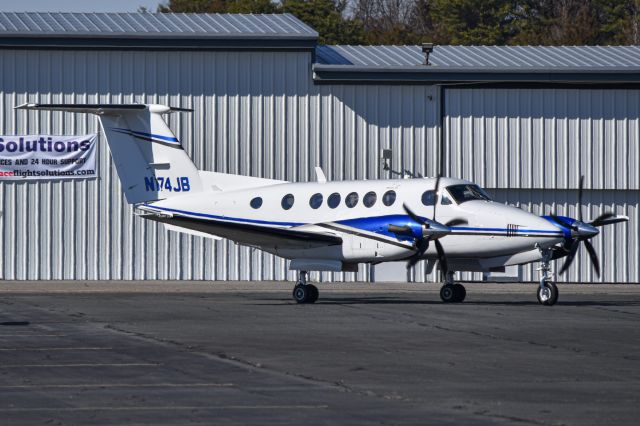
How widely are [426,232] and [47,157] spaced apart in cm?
1759

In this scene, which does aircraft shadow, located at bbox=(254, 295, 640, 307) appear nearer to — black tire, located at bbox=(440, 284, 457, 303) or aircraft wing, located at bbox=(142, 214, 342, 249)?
black tire, located at bbox=(440, 284, 457, 303)

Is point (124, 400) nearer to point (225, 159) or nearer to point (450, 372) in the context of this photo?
point (450, 372)

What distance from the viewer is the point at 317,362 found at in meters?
16.3

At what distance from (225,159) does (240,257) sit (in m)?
3.44

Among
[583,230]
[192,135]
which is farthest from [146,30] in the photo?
[583,230]

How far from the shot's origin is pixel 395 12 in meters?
107

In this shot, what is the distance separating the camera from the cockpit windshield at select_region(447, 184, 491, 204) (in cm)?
2800

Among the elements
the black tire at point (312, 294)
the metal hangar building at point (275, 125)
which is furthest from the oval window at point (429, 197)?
the metal hangar building at point (275, 125)

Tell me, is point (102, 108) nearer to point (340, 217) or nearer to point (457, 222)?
point (340, 217)

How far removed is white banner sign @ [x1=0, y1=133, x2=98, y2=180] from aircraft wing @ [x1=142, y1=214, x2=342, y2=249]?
38.9ft

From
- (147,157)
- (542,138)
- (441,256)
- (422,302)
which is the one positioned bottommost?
(422,302)

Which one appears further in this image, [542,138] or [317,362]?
[542,138]

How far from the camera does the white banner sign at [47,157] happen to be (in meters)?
39.9

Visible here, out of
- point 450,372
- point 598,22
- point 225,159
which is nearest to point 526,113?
point 225,159
